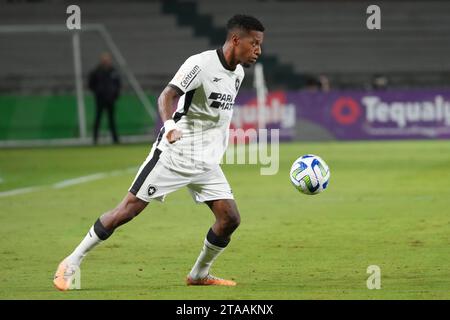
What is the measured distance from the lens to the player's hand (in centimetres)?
808

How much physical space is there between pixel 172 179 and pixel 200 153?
327mm

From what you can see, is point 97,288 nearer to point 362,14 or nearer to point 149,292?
point 149,292

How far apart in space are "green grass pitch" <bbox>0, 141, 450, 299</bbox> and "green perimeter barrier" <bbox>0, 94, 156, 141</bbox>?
896 centimetres

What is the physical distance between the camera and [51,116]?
31.2 meters

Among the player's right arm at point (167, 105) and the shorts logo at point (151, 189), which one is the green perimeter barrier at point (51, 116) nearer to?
the shorts logo at point (151, 189)

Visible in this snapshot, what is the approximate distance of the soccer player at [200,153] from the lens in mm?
8695

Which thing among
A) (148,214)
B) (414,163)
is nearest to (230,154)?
(414,163)

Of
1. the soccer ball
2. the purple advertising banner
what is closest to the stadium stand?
the purple advertising banner

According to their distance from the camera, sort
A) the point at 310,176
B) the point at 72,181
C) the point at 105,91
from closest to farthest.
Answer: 1. the point at 310,176
2. the point at 72,181
3. the point at 105,91

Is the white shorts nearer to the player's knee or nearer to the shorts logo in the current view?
the shorts logo

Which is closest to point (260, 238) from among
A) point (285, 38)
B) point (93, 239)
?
point (93, 239)

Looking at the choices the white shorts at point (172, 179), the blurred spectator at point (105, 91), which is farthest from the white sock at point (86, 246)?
the blurred spectator at point (105, 91)

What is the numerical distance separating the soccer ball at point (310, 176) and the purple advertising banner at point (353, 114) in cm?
2049

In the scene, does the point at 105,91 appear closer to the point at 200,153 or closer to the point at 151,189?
the point at 200,153
